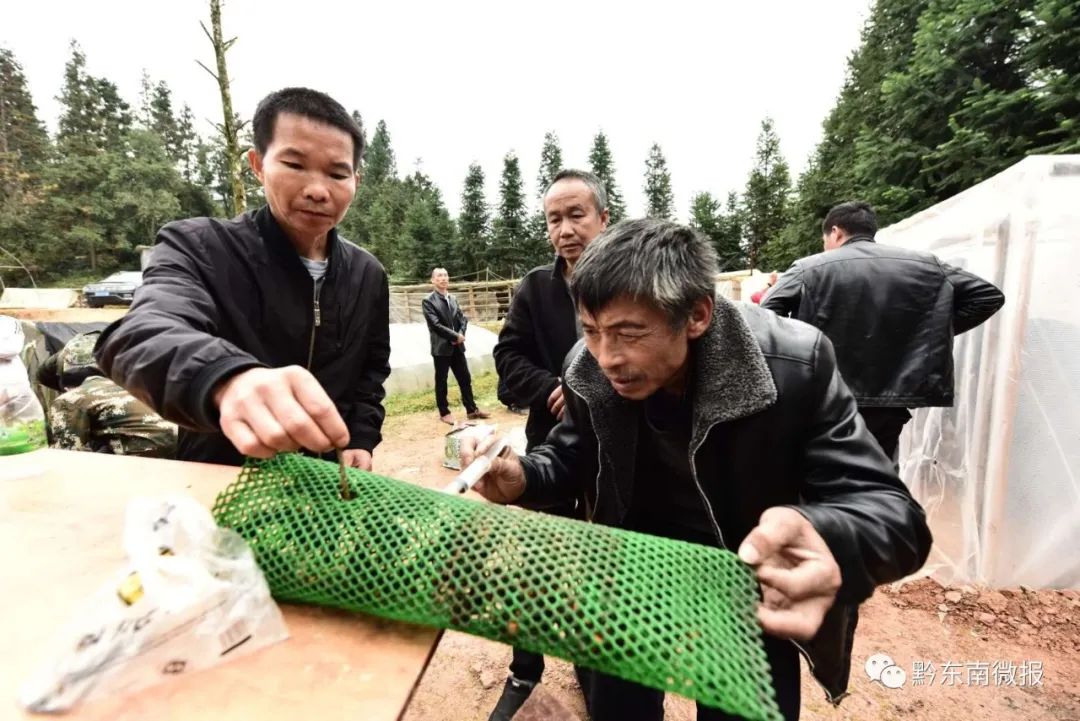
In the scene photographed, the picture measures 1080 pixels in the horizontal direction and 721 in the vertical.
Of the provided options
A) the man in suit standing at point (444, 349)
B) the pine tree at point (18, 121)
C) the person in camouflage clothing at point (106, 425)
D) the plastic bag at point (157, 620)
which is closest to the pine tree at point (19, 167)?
the pine tree at point (18, 121)

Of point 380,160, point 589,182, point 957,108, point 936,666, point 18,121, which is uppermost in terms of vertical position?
point 380,160

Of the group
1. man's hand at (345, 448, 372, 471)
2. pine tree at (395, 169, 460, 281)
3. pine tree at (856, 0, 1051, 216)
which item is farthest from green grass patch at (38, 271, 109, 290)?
pine tree at (856, 0, 1051, 216)

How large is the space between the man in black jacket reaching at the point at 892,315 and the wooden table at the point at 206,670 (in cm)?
329

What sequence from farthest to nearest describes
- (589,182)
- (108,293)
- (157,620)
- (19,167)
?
(19,167) < (108,293) < (589,182) < (157,620)

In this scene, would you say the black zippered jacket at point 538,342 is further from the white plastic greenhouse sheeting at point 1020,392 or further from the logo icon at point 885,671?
the white plastic greenhouse sheeting at point 1020,392

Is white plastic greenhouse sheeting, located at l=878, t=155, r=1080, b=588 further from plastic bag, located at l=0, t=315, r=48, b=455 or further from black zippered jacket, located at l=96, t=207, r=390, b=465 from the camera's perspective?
plastic bag, located at l=0, t=315, r=48, b=455

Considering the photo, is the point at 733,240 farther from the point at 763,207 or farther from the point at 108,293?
the point at 108,293

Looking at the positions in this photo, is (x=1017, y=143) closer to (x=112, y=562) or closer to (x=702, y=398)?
(x=702, y=398)

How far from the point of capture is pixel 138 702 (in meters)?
0.72

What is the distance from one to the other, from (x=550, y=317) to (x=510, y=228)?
1775 inches

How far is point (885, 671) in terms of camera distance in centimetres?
291

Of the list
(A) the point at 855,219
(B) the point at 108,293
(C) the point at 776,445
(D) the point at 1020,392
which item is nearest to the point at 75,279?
(B) the point at 108,293

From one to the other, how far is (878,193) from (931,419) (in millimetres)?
9489

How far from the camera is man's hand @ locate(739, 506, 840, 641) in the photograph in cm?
98
